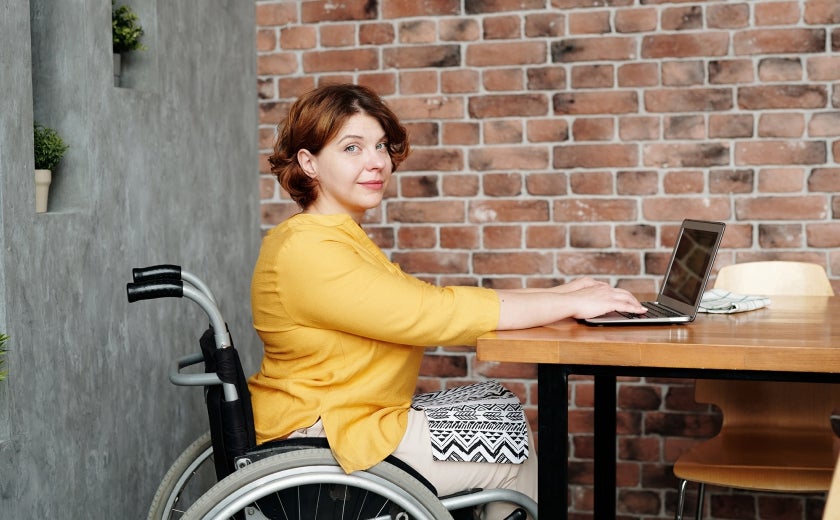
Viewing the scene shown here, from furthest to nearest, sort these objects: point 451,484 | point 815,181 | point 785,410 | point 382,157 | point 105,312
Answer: point 815,181 < point 785,410 < point 105,312 < point 382,157 < point 451,484

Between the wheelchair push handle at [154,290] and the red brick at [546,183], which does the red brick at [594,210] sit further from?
the wheelchair push handle at [154,290]

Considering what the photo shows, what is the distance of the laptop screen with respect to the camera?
199cm

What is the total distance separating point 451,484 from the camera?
1.88 metres

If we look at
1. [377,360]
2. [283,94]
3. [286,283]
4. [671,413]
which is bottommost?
[671,413]

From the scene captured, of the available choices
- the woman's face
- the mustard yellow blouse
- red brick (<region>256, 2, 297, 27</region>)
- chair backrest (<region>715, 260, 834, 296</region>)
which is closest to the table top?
the mustard yellow blouse

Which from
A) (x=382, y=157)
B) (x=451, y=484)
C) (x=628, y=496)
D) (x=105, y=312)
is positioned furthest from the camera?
(x=628, y=496)

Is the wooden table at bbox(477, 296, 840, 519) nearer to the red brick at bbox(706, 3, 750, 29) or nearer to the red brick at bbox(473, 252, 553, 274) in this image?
the red brick at bbox(473, 252, 553, 274)

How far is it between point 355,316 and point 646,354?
53 centimetres

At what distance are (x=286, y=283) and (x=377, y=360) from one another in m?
0.24

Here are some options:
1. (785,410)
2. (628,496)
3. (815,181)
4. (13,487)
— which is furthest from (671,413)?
(13,487)

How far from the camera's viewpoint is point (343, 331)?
1.86 m

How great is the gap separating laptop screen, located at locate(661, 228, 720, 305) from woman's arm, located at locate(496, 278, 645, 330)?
0.17 metres

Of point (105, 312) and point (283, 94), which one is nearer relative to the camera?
point (105, 312)

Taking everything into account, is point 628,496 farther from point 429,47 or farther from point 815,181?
point 429,47
